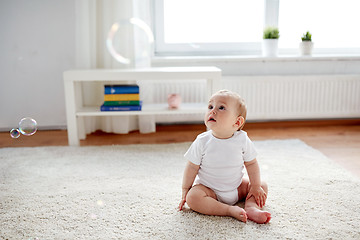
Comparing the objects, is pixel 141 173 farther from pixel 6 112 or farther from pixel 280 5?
pixel 280 5

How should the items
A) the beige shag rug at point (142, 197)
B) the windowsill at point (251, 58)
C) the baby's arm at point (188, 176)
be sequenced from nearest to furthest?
the beige shag rug at point (142, 197) < the baby's arm at point (188, 176) < the windowsill at point (251, 58)

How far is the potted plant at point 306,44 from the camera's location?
2.81 meters

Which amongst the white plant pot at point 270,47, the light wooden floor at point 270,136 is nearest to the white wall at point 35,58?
the light wooden floor at point 270,136

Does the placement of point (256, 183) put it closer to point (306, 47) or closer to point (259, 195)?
point (259, 195)

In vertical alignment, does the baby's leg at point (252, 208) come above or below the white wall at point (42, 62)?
below

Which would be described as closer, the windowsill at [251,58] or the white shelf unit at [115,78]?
the white shelf unit at [115,78]

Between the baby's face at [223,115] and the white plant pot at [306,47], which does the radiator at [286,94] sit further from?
the baby's face at [223,115]

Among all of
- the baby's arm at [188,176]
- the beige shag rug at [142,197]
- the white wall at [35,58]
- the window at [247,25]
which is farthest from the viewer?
the window at [247,25]

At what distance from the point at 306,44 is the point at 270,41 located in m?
0.30

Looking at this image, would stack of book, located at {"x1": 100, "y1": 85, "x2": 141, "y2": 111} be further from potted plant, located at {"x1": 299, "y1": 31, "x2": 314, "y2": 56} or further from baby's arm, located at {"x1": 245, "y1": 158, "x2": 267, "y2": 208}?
potted plant, located at {"x1": 299, "y1": 31, "x2": 314, "y2": 56}

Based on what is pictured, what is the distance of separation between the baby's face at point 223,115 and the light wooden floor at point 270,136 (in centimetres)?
103

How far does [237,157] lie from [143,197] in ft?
1.47

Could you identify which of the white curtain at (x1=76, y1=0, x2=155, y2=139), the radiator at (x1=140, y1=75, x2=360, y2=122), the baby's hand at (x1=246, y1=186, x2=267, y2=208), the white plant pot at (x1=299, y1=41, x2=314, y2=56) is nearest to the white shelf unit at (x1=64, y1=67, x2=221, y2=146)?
the white curtain at (x1=76, y1=0, x2=155, y2=139)

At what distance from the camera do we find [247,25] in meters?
2.93
